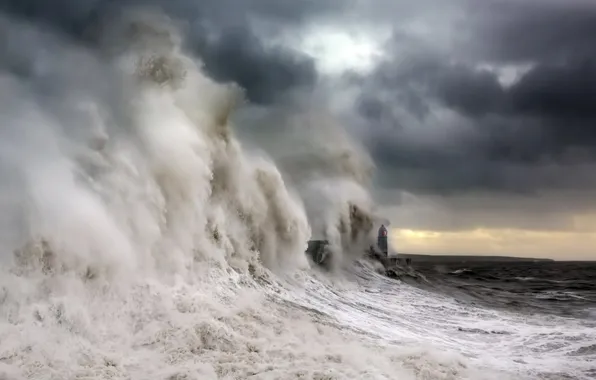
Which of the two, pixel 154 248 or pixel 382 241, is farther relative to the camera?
pixel 382 241

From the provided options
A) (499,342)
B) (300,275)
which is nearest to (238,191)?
(300,275)

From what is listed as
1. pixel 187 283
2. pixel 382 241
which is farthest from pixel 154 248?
pixel 382 241

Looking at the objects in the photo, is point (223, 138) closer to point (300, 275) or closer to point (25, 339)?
point (300, 275)

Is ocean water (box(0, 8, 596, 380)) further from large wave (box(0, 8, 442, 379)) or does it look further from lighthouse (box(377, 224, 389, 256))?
lighthouse (box(377, 224, 389, 256))

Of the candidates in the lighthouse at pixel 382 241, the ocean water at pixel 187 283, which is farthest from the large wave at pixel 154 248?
the lighthouse at pixel 382 241

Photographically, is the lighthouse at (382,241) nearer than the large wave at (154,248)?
No

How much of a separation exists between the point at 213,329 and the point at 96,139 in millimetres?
5416

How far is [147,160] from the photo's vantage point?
13.2 m

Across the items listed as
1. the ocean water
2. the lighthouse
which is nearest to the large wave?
the ocean water

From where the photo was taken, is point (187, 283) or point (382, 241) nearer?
point (187, 283)

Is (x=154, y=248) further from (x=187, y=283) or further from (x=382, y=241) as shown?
(x=382, y=241)

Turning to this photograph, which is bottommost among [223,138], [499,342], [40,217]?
[499,342]

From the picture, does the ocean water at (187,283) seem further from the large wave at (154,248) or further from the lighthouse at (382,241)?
the lighthouse at (382,241)

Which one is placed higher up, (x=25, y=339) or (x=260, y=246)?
(x=260, y=246)
